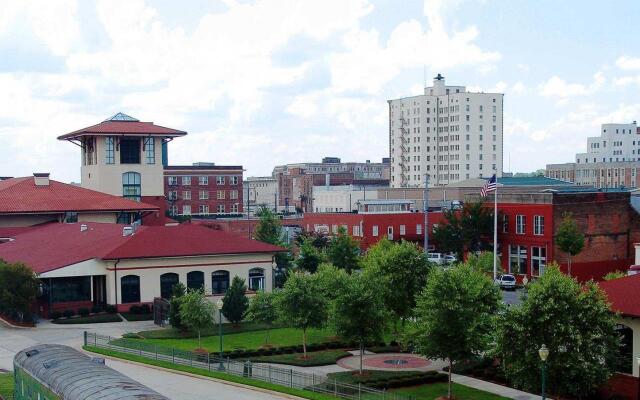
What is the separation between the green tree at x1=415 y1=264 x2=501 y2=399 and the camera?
3228cm

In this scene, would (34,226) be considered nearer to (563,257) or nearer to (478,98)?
(563,257)

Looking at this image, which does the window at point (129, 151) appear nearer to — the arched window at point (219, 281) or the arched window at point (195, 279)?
the arched window at point (219, 281)

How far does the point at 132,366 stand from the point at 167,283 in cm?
1804

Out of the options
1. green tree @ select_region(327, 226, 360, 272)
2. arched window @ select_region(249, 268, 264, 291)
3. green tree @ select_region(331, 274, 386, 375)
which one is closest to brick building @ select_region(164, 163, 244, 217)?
green tree @ select_region(327, 226, 360, 272)

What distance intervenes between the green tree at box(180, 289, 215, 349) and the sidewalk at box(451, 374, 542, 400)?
1430 centimetres

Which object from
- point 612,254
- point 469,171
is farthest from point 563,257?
point 469,171

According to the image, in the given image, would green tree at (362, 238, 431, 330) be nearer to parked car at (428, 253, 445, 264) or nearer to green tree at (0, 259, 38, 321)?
green tree at (0, 259, 38, 321)

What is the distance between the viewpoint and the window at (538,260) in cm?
7188

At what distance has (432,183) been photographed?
18512 centimetres

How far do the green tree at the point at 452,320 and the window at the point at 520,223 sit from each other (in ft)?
138

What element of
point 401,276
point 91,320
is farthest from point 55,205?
point 401,276

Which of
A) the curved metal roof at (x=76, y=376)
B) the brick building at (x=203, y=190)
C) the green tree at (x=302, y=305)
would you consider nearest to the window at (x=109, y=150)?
the brick building at (x=203, y=190)

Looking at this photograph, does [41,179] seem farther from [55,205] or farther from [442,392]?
[442,392]

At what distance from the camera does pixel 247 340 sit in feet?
150
